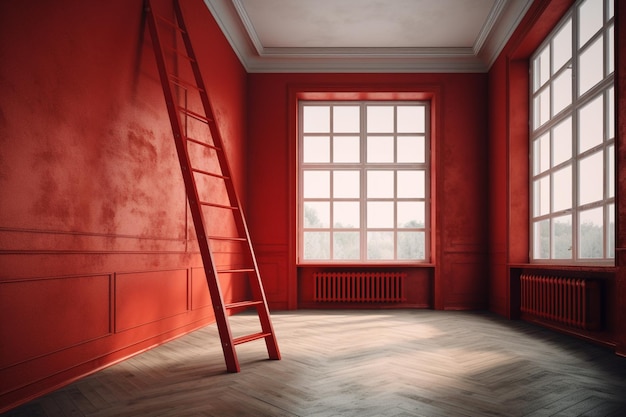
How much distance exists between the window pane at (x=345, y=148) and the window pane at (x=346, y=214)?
0.60 metres

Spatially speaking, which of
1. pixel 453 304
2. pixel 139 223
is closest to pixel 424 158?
pixel 453 304

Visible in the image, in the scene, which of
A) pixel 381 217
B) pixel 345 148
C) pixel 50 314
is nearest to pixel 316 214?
pixel 381 217

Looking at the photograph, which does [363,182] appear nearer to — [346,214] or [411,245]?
[346,214]

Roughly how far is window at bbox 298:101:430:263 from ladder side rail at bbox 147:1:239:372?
343 cm

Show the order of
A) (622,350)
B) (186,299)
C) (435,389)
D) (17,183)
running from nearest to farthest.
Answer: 1. (17,183)
2. (435,389)
3. (622,350)
4. (186,299)

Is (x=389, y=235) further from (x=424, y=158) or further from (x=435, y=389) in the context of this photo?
(x=435, y=389)

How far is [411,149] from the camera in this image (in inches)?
277

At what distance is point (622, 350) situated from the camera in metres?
3.55

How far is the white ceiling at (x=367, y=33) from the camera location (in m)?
5.54

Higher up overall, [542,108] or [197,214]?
[542,108]

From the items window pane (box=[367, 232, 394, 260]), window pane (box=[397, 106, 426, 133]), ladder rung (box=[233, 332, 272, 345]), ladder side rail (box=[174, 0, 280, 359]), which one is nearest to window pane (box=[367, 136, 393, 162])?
window pane (box=[397, 106, 426, 133])

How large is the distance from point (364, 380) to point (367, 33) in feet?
15.0

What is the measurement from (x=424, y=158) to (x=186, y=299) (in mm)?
3903

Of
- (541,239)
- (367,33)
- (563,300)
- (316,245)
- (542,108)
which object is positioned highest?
(367,33)
